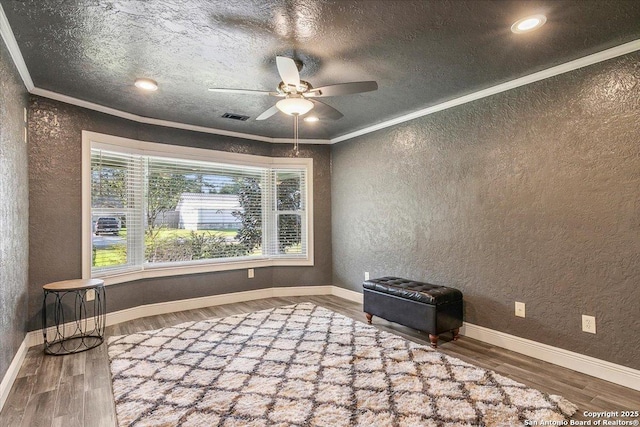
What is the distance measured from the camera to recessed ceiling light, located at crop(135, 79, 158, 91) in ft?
10.0

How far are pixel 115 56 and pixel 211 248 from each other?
283cm

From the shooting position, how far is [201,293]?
4.68 m

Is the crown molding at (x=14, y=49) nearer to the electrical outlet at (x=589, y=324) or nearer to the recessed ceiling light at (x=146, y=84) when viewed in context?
the recessed ceiling light at (x=146, y=84)

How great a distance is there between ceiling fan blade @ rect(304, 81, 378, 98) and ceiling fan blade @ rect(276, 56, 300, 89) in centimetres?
17

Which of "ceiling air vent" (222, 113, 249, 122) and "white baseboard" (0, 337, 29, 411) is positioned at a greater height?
"ceiling air vent" (222, 113, 249, 122)

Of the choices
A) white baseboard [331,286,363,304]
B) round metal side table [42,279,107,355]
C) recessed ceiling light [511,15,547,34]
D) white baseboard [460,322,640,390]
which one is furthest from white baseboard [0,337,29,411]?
recessed ceiling light [511,15,547,34]

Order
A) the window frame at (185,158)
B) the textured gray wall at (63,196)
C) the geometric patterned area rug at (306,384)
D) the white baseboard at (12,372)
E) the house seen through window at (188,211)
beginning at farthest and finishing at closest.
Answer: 1. the house seen through window at (188,211)
2. the window frame at (185,158)
3. the textured gray wall at (63,196)
4. the white baseboard at (12,372)
5. the geometric patterned area rug at (306,384)

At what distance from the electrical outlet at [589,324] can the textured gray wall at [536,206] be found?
31 mm

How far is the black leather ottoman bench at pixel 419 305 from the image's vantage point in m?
3.18

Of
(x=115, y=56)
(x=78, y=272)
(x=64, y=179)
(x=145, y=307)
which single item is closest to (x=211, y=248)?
(x=145, y=307)

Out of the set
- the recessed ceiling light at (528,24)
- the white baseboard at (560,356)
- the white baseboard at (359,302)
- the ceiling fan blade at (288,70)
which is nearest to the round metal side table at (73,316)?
the white baseboard at (359,302)

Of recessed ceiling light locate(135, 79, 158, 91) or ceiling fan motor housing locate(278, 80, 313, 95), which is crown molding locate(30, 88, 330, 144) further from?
ceiling fan motor housing locate(278, 80, 313, 95)

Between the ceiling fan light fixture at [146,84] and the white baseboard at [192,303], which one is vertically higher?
the ceiling fan light fixture at [146,84]

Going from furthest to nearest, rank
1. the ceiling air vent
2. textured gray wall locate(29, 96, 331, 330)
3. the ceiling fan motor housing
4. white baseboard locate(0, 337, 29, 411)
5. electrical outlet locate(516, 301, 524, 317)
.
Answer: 1. the ceiling air vent
2. textured gray wall locate(29, 96, 331, 330)
3. electrical outlet locate(516, 301, 524, 317)
4. the ceiling fan motor housing
5. white baseboard locate(0, 337, 29, 411)
